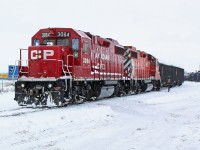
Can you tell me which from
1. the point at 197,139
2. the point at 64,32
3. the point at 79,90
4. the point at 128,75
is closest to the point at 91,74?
the point at 79,90

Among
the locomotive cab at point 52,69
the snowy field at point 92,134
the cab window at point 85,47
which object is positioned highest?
the cab window at point 85,47

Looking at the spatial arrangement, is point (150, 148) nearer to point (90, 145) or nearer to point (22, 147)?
point (90, 145)

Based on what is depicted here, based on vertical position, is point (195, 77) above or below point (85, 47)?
below

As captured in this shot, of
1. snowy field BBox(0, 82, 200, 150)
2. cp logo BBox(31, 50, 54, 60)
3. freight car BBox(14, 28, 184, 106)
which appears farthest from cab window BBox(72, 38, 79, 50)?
snowy field BBox(0, 82, 200, 150)

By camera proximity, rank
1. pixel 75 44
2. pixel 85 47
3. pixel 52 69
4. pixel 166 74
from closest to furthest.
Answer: pixel 52 69 < pixel 75 44 < pixel 85 47 < pixel 166 74

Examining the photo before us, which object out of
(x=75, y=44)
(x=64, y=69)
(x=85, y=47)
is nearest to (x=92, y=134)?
(x=64, y=69)

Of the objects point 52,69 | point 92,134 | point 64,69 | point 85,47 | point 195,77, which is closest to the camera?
point 92,134

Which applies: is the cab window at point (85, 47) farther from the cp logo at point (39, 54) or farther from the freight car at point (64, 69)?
the cp logo at point (39, 54)

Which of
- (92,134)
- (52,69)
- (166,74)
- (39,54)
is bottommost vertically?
(92,134)

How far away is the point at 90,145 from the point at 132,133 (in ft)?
6.61

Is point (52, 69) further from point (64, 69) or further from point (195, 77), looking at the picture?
point (195, 77)

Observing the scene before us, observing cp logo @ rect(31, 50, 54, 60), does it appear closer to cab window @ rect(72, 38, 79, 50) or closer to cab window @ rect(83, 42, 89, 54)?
cab window @ rect(72, 38, 79, 50)

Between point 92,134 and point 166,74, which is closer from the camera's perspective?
point 92,134

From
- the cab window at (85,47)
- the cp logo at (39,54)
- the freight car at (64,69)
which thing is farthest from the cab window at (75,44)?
the cp logo at (39,54)
